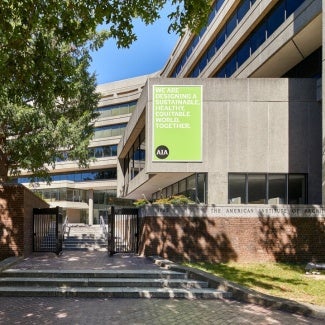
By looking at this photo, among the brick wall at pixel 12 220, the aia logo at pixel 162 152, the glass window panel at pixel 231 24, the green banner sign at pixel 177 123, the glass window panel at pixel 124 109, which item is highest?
the glass window panel at pixel 231 24

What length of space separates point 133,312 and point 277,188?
13.7 meters

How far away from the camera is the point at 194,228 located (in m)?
17.3

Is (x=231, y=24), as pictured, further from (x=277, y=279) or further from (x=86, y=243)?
(x=277, y=279)

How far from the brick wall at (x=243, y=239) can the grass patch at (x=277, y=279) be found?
1.70 feet

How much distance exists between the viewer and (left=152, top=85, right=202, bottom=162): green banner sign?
21766 mm

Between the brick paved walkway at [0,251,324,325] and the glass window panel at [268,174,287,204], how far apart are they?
→ 11.6 m

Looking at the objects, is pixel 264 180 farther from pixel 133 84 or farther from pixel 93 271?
pixel 133 84

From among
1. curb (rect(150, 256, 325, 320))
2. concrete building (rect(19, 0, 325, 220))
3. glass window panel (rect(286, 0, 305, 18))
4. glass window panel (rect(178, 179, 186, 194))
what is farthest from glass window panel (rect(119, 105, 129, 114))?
curb (rect(150, 256, 325, 320))

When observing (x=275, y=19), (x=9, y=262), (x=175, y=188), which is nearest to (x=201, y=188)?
(x=175, y=188)

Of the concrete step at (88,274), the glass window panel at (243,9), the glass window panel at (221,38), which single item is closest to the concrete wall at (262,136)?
the glass window panel at (243,9)

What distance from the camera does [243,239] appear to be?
1720 cm

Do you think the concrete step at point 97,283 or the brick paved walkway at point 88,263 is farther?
the brick paved walkway at point 88,263

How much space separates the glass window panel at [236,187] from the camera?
21.8m

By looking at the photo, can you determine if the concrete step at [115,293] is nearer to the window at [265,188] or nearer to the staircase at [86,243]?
the window at [265,188]
